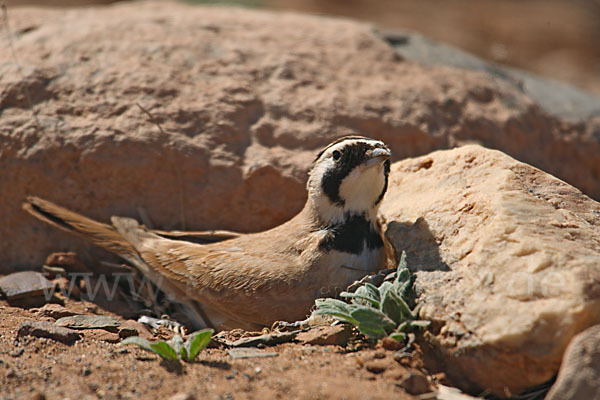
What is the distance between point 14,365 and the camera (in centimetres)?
336

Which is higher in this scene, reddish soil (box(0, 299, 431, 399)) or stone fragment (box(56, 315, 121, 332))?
reddish soil (box(0, 299, 431, 399))

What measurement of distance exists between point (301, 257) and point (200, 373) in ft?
4.64

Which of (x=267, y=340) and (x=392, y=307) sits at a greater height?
(x=392, y=307)

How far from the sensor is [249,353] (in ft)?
12.1

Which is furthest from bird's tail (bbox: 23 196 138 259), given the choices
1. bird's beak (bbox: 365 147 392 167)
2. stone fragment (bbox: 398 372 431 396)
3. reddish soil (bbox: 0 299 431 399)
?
stone fragment (bbox: 398 372 431 396)

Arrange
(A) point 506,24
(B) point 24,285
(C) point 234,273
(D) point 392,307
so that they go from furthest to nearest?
(A) point 506,24 → (B) point 24,285 → (C) point 234,273 → (D) point 392,307

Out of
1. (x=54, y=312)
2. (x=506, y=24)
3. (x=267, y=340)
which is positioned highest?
(x=506, y=24)

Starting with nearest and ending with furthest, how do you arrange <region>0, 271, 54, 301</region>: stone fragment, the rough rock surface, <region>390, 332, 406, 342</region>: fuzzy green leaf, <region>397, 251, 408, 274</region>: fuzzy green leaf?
<region>390, 332, 406, 342</region>: fuzzy green leaf, <region>397, 251, 408, 274</region>: fuzzy green leaf, <region>0, 271, 54, 301</region>: stone fragment, the rough rock surface

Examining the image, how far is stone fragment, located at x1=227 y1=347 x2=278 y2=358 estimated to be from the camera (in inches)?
143

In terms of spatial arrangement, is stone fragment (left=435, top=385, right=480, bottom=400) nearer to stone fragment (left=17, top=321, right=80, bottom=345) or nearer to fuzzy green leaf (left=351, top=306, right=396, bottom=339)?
fuzzy green leaf (left=351, top=306, right=396, bottom=339)

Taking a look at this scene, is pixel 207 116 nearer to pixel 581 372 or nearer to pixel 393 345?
pixel 393 345

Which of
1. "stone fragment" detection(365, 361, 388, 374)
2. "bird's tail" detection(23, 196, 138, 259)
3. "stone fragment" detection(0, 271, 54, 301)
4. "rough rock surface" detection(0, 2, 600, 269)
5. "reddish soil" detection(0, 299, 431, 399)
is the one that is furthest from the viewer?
"rough rock surface" detection(0, 2, 600, 269)

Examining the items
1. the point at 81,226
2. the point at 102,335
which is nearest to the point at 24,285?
the point at 81,226

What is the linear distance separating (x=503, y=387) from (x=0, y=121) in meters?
4.77
